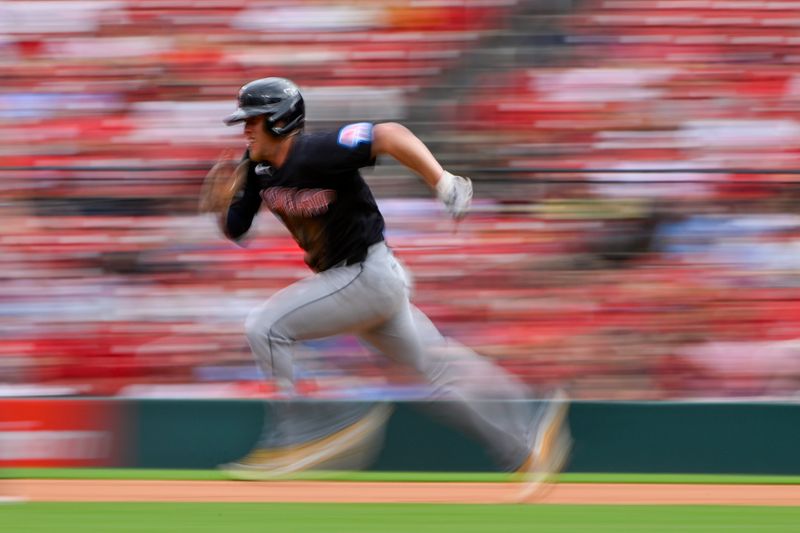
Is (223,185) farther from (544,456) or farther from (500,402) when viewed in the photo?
(544,456)

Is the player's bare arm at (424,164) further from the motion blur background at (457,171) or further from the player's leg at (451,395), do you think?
the motion blur background at (457,171)

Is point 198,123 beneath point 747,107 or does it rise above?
beneath

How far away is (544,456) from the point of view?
206 inches

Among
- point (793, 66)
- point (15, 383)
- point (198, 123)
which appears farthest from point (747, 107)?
point (15, 383)

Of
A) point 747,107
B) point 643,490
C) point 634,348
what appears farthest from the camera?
point 747,107

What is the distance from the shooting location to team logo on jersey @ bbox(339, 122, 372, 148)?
4.71 m

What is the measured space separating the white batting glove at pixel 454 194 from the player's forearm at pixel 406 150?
1.5 inches

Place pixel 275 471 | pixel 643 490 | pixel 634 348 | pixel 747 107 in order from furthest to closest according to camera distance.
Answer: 1. pixel 747 107
2. pixel 634 348
3. pixel 643 490
4. pixel 275 471

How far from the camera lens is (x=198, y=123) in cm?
743

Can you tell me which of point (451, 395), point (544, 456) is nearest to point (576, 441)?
point (544, 456)

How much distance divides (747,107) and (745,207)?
0.71m

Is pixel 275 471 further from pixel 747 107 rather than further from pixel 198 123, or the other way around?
pixel 747 107

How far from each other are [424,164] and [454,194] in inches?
6.9

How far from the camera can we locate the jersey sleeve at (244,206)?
16.7 ft
